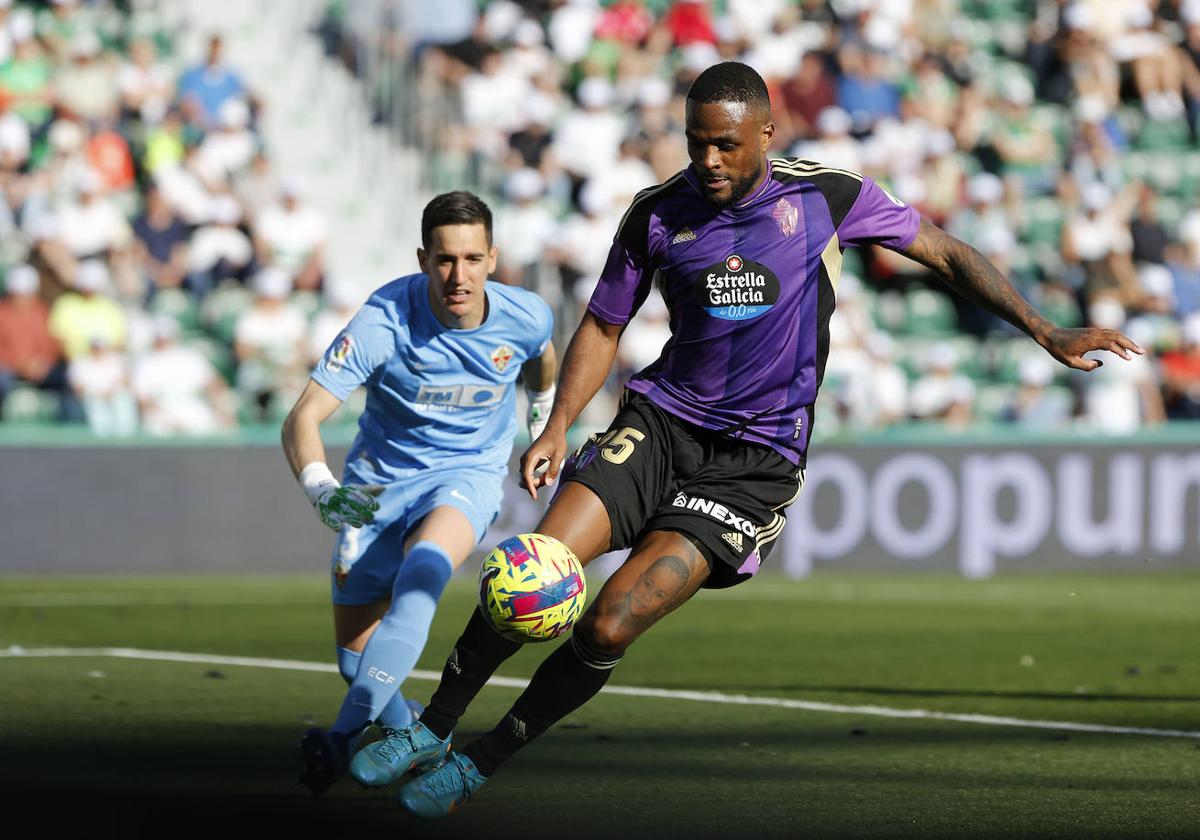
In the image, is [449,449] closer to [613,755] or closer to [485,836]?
[613,755]

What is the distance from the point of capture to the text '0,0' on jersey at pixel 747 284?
6.36 metres

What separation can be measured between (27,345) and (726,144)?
11.3m

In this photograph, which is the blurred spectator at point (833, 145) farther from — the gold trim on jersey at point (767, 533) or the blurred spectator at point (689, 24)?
the gold trim on jersey at point (767, 533)

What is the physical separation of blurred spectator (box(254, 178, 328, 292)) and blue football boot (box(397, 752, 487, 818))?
39.2ft

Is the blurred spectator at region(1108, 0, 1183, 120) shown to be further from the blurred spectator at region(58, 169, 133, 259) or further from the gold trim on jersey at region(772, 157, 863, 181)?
the gold trim on jersey at region(772, 157, 863, 181)

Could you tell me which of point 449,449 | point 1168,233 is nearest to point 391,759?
point 449,449

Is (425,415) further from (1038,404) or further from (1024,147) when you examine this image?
(1024,147)

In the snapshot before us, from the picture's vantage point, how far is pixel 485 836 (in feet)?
19.0

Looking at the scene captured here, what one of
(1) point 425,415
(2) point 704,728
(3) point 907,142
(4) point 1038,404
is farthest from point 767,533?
(3) point 907,142

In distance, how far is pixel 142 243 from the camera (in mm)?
17516

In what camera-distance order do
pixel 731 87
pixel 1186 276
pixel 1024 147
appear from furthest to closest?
pixel 1024 147 → pixel 1186 276 → pixel 731 87

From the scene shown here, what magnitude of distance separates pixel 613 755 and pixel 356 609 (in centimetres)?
115

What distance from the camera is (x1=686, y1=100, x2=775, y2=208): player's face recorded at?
20.1 ft

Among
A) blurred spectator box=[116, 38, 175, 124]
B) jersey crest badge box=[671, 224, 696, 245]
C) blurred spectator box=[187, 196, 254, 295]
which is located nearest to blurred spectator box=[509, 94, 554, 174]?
blurred spectator box=[187, 196, 254, 295]
